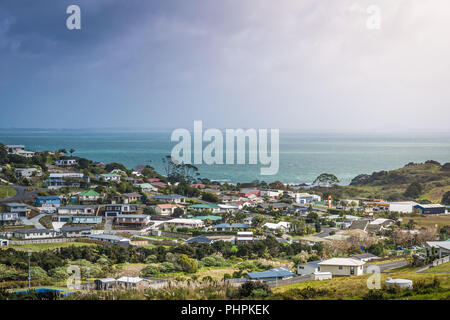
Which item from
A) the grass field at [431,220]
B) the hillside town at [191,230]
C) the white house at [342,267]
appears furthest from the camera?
the grass field at [431,220]

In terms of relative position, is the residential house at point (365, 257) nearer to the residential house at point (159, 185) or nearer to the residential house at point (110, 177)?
the residential house at point (159, 185)

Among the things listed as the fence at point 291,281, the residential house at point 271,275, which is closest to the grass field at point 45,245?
the residential house at point 271,275

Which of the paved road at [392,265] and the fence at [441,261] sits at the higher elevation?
the fence at [441,261]

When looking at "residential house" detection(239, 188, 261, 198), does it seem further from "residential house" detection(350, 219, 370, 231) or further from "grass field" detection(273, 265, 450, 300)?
"grass field" detection(273, 265, 450, 300)

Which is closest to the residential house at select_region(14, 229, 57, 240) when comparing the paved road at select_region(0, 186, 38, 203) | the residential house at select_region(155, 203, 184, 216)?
the paved road at select_region(0, 186, 38, 203)

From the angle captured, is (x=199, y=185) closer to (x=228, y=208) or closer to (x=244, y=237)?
(x=228, y=208)

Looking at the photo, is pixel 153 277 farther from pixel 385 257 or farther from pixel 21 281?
pixel 385 257
